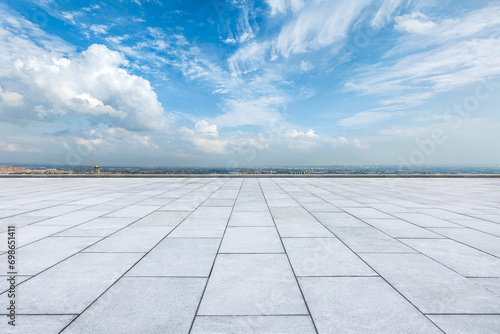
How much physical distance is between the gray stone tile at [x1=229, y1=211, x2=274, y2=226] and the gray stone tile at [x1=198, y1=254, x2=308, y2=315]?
230 centimetres

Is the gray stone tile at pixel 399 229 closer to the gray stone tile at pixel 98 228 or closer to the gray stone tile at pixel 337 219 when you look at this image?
the gray stone tile at pixel 337 219

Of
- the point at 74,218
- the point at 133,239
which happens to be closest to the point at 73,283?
the point at 133,239

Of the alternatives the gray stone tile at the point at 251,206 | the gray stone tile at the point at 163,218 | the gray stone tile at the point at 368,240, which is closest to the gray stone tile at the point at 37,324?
the gray stone tile at the point at 163,218

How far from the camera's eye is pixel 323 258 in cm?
439

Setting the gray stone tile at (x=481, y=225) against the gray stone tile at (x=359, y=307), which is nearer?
the gray stone tile at (x=359, y=307)

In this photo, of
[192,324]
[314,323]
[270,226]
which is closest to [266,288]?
[314,323]

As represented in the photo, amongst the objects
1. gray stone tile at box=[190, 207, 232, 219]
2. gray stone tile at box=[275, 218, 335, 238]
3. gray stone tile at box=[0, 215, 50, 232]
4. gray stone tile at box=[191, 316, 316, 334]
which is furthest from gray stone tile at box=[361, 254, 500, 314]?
gray stone tile at box=[0, 215, 50, 232]

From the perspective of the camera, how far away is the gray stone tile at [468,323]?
8.46 feet

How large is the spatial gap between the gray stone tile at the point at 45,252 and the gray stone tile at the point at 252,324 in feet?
9.83

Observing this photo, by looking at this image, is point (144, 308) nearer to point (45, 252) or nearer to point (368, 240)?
point (45, 252)

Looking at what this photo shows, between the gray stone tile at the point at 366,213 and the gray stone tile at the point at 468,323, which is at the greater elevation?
the gray stone tile at the point at 366,213

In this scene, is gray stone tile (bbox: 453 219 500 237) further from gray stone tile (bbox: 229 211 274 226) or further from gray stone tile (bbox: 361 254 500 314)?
gray stone tile (bbox: 229 211 274 226)

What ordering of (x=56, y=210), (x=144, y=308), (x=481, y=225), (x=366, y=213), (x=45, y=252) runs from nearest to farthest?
(x=144, y=308) < (x=45, y=252) < (x=481, y=225) < (x=366, y=213) < (x=56, y=210)

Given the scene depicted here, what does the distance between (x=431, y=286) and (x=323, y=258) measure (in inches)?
59.8
